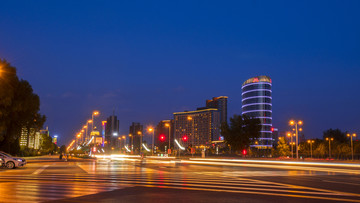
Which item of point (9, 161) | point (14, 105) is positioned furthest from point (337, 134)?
point (9, 161)

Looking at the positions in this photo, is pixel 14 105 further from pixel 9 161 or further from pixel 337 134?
pixel 337 134

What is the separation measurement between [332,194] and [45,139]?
358 ft

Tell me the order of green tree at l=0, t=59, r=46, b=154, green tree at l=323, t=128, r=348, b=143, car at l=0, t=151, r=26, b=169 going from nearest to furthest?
car at l=0, t=151, r=26, b=169 → green tree at l=0, t=59, r=46, b=154 → green tree at l=323, t=128, r=348, b=143

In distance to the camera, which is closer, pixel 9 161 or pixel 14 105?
pixel 9 161

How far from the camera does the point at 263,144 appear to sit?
656 ft

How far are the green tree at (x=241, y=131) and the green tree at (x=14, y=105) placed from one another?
1766 inches

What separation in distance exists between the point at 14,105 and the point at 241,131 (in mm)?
52821

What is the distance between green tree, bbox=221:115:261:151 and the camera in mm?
78438

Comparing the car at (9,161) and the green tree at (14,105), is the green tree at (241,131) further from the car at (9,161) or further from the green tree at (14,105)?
the car at (9,161)

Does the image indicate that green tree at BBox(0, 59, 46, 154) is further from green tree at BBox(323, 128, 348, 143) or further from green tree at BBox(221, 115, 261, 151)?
green tree at BBox(323, 128, 348, 143)

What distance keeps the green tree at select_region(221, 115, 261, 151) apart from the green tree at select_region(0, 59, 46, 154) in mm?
44868

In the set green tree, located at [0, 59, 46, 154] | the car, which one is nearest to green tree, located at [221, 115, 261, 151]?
green tree, located at [0, 59, 46, 154]

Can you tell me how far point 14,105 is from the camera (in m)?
39.8

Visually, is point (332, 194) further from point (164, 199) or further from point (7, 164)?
point (7, 164)
